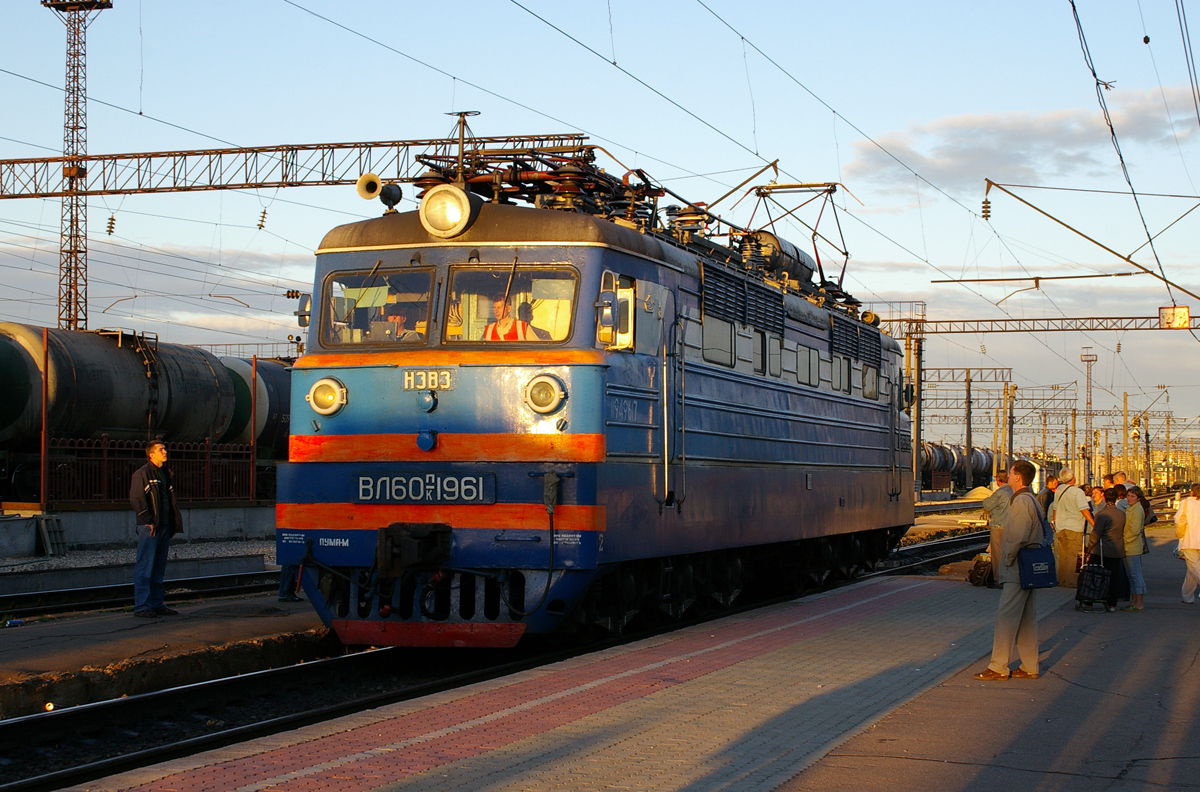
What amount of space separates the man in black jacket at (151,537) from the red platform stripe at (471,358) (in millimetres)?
2857

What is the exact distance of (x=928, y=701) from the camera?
840 centimetres

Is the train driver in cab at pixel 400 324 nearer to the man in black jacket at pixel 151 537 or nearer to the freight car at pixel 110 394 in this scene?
the man in black jacket at pixel 151 537

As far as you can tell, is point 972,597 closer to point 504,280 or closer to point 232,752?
point 504,280

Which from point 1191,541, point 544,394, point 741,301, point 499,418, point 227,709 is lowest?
point 227,709

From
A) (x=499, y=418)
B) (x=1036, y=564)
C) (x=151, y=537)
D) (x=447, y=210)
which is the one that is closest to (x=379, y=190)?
(x=447, y=210)

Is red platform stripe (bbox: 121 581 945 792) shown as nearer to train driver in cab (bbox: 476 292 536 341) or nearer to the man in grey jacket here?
train driver in cab (bbox: 476 292 536 341)

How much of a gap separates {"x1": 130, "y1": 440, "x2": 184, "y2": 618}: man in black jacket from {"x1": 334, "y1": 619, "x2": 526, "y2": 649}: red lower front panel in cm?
295

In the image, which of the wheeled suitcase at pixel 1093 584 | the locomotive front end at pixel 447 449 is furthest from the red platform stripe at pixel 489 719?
the wheeled suitcase at pixel 1093 584

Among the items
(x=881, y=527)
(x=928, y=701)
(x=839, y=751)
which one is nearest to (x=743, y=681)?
(x=928, y=701)

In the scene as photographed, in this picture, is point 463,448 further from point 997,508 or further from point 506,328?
point 997,508

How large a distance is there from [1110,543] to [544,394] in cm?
814

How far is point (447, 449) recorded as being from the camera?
32.6 ft

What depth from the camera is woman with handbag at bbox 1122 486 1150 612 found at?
48.6 ft

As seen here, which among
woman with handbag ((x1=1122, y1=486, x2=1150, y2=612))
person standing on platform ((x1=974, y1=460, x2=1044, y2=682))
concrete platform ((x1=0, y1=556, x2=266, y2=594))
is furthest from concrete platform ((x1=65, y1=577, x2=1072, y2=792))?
concrete platform ((x1=0, y1=556, x2=266, y2=594))
